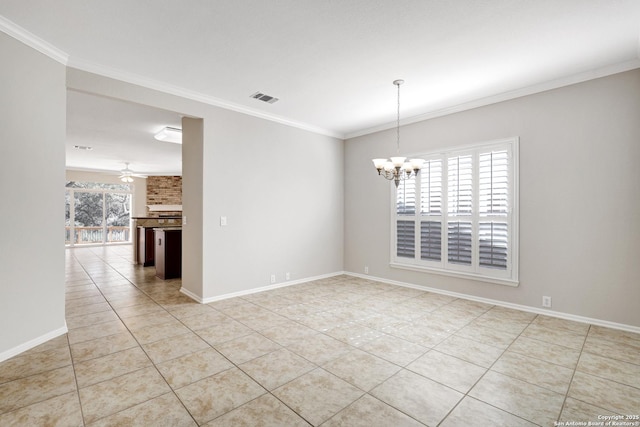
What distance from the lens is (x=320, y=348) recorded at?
2855 millimetres

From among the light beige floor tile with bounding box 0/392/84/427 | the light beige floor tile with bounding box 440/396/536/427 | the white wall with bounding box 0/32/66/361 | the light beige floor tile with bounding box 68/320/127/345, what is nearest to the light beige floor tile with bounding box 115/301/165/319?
the light beige floor tile with bounding box 68/320/127/345

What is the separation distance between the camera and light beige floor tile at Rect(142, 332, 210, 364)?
8.80ft

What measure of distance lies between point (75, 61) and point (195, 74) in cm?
115

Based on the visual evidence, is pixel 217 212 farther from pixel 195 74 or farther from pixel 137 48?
pixel 137 48

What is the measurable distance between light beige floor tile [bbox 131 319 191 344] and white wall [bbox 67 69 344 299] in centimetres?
83

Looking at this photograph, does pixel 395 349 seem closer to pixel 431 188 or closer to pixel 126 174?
pixel 431 188

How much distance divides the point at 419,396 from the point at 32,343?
3.38 m

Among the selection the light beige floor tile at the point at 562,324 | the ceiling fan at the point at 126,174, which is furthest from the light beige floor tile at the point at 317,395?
the ceiling fan at the point at 126,174

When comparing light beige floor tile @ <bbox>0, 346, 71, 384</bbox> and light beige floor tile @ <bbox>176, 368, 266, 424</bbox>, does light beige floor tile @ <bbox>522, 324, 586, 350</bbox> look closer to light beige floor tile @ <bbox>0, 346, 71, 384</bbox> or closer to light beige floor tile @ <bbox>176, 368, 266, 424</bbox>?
light beige floor tile @ <bbox>176, 368, 266, 424</bbox>

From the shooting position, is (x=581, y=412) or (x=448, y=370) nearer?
(x=581, y=412)


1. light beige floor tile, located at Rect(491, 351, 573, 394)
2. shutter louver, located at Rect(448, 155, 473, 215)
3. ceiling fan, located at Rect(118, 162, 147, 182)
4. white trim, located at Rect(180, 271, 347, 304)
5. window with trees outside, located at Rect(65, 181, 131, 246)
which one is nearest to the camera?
light beige floor tile, located at Rect(491, 351, 573, 394)

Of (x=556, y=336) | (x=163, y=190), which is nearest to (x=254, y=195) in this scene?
(x=556, y=336)

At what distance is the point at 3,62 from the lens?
261 cm

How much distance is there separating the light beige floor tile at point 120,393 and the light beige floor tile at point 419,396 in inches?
61.7
